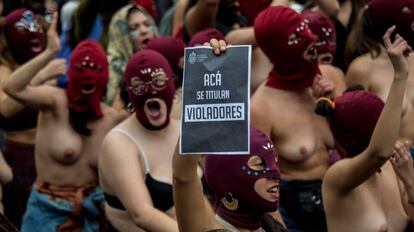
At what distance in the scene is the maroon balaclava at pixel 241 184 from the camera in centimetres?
475

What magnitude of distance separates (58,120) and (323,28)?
5.85ft

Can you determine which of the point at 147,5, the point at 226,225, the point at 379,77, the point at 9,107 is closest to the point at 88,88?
the point at 9,107

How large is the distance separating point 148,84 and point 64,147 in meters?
1.12

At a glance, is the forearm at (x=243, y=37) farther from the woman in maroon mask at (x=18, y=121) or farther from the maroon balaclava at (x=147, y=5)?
the maroon balaclava at (x=147, y=5)

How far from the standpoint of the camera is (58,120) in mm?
7305

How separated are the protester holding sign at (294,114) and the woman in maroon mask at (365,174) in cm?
78

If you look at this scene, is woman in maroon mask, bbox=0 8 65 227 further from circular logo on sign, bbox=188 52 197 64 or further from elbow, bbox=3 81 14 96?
circular logo on sign, bbox=188 52 197 64

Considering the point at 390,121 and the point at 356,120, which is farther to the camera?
the point at 356,120

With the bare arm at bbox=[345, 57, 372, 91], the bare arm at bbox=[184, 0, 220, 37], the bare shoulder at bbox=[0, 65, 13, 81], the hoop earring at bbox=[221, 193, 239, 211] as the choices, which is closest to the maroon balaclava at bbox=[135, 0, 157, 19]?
the bare arm at bbox=[184, 0, 220, 37]

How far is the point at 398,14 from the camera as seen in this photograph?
22.9 ft

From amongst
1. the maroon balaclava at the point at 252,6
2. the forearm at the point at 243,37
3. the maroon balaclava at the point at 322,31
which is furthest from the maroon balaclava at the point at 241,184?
the maroon balaclava at the point at 252,6

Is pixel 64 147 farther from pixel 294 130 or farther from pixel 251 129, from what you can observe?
pixel 251 129

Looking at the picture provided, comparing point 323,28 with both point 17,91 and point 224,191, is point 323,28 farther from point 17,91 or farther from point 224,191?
point 224,191

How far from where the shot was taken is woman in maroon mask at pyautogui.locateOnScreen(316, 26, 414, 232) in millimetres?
5332
